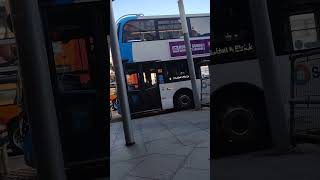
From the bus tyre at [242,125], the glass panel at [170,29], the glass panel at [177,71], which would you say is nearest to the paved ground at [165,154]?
the bus tyre at [242,125]

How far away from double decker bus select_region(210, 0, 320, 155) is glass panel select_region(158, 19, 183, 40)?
5668 millimetres

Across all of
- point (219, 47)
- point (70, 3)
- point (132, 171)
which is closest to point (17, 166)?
point (132, 171)

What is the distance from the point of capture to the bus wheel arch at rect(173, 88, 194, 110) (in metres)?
13.1

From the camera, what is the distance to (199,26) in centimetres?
1252

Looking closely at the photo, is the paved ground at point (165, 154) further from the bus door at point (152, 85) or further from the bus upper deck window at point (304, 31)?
the bus door at point (152, 85)

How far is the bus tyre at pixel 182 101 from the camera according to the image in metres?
13.1

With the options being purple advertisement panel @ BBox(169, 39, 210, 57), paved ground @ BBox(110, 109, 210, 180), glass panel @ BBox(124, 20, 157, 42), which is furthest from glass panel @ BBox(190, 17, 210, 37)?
paved ground @ BBox(110, 109, 210, 180)

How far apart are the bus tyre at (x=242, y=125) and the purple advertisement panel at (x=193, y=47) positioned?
249 inches

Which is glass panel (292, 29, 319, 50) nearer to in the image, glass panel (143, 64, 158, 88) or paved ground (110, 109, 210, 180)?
paved ground (110, 109, 210, 180)

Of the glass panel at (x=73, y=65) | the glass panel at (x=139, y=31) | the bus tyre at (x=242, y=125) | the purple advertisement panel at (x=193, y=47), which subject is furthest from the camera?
the purple advertisement panel at (x=193, y=47)

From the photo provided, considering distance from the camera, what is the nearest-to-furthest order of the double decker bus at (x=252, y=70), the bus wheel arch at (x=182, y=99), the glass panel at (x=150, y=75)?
the double decker bus at (x=252, y=70) < the glass panel at (x=150, y=75) < the bus wheel arch at (x=182, y=99)

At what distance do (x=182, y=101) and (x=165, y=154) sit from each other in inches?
277

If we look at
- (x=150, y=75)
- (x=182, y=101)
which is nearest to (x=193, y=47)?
(x=150, y=75)

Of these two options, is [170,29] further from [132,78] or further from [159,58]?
Result: [132,78]
